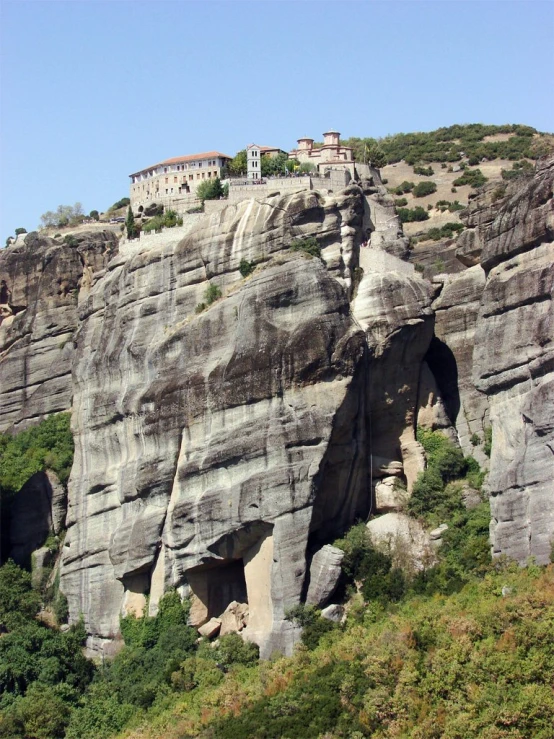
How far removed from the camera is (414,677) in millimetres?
50875

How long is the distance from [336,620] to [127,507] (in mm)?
10437

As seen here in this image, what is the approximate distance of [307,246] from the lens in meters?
63.7

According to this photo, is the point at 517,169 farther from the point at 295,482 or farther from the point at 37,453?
the point at 295,482

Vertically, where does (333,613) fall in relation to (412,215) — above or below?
below

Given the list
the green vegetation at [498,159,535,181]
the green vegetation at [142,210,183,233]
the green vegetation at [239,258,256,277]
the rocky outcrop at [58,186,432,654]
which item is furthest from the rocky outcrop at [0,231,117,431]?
the green vegetation at [498,159,535,181]

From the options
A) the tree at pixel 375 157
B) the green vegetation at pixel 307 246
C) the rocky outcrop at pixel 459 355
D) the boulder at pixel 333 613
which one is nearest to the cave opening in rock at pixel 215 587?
the boulder at pixel 333 613

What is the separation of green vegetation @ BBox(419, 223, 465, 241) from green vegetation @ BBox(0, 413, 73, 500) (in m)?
16.6

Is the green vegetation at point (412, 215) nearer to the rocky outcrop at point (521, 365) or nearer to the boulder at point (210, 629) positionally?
the rocky outcrop at point (521, 365)

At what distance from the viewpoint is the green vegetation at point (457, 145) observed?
98.8 m

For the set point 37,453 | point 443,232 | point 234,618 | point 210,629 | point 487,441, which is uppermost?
point 443,232

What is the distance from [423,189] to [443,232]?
558 inches

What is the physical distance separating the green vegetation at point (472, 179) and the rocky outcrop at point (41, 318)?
1990 cm

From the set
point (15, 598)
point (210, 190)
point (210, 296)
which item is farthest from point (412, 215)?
point (15, 598)

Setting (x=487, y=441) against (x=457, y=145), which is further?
(x=457, y=145)
